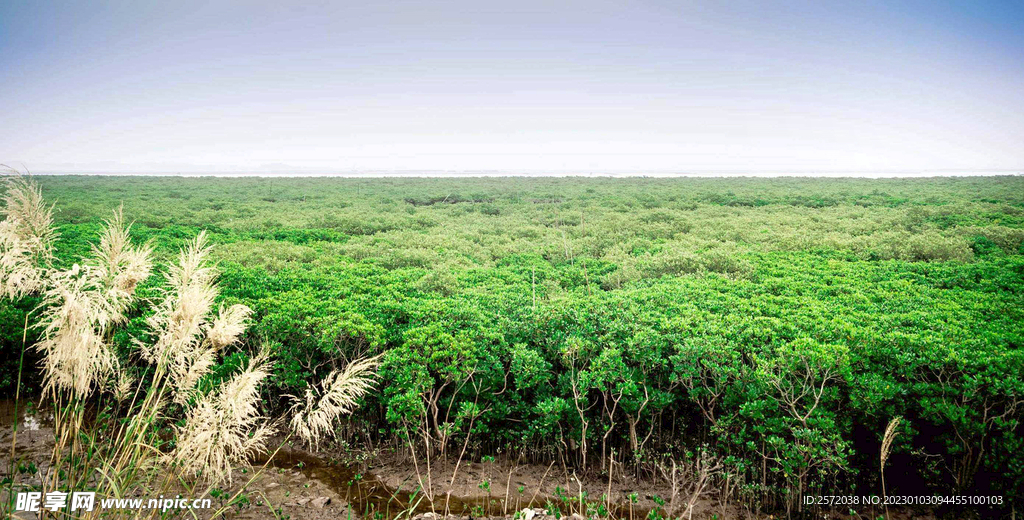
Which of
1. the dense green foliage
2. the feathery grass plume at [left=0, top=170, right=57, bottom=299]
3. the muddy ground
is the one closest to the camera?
the feathery grass plume at [left=0, top=170, right=57, bottom=299]

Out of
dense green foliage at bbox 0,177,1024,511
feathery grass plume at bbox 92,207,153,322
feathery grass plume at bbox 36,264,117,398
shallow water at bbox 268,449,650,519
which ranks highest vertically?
feathery grass plume at bbox 92,207,153,322

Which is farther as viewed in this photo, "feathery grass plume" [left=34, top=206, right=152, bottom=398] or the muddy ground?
the muddy ground

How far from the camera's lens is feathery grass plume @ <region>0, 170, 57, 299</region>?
391 centimetres

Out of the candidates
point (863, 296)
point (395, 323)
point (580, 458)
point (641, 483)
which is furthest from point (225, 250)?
point (863, 296)

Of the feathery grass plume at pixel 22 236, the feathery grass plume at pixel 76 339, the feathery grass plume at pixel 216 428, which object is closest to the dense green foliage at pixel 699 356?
the feathery grass plume at pixel 216 428

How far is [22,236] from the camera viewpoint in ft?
13.9

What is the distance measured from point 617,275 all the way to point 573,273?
4.23ft

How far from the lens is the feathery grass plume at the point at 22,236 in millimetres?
3910

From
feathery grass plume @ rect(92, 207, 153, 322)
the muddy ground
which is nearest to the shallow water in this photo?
the muddy ground

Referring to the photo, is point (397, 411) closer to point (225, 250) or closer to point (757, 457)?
point (757, 457)

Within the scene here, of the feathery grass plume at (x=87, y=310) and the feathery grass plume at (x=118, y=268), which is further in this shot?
the feathery grass plume at (x=118, y=268)

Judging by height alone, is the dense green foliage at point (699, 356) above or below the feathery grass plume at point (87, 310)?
below

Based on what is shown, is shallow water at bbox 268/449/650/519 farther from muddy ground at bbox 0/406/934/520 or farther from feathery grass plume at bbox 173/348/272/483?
feathery grass plume at bbox 173/348/272/483

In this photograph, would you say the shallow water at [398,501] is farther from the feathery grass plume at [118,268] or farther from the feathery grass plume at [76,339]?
the feathery grass plume at [118,268]
